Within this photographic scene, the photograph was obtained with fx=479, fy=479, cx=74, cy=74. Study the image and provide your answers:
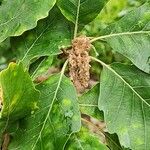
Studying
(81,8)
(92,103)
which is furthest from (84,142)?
(81,8)

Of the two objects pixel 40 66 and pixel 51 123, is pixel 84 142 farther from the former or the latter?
pixel 40 66

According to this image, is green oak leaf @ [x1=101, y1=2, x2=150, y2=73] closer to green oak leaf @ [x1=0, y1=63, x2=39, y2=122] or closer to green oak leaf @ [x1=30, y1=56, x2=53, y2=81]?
green oak leaf @ [x1=30, y1=56, x2=53, y2=81]

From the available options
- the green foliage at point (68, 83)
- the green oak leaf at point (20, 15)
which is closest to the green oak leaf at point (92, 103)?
the green foliage at point (68, 83)

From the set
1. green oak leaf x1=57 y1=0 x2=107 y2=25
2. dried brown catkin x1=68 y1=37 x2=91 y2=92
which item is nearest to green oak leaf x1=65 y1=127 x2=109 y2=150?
dried brown catkin x1=68 y1=37 x2=91 y2=92

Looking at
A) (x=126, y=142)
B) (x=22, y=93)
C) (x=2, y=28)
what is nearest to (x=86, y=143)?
(x=126, y=142)

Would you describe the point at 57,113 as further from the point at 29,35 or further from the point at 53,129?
the point at 29,35
